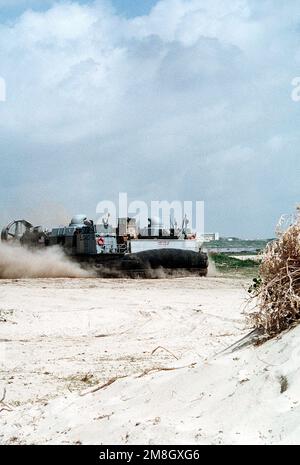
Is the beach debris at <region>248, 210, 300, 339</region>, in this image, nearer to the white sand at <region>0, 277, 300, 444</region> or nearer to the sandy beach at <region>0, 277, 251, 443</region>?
the white sand at <region>0, 277, 300, 444</region>

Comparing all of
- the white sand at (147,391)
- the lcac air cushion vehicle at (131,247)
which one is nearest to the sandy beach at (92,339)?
the white sand at (147,391)

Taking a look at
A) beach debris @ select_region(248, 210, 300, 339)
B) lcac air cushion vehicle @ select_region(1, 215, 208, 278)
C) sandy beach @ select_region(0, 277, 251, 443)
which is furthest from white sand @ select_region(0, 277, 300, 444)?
lcac air cushion vehicle @ select_region(1, 215, 208, 278)

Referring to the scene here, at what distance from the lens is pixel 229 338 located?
7.68m

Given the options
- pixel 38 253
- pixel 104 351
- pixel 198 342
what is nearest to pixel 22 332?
pixel 104 351

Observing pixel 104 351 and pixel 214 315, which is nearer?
pixel 104 351

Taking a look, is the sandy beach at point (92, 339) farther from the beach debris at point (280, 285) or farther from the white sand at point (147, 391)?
the beach debris at point (280, 285)

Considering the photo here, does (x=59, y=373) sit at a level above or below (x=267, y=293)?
below

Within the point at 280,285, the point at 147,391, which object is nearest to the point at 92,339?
the point at 147,391

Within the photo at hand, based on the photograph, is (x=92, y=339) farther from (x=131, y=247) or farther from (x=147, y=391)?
(x=131, y=247)

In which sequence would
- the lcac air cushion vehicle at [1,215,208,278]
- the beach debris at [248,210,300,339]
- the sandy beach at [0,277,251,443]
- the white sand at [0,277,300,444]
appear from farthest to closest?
the lcac air cushion vehicle at [1,215,208,278] < the sandy beach at [0,277,251,443] < the beach debris at [248,210,300,339] < the white sand at [0,277,300,444]

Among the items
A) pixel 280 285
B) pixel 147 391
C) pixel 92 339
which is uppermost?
pixel 280 285

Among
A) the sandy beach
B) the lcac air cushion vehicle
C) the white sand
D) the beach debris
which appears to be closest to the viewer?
the white sand

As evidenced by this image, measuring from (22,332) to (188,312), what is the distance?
294 centimetres
